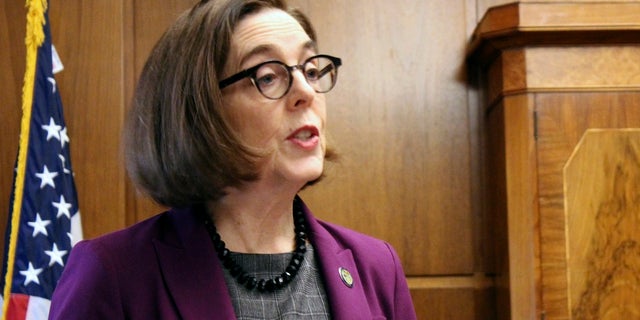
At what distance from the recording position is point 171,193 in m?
1.47

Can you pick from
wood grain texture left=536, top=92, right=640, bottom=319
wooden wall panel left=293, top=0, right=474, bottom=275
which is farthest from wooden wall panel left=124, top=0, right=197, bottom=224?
wood grain texture left=536, top=92, right=640, bottom=319

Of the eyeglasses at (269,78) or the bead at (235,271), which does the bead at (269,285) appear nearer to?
the bead at (235,271)

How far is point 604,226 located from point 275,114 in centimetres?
163

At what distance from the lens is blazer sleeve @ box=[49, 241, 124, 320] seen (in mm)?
1322

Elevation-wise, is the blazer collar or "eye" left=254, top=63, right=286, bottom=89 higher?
"eye" left=254, top=63, right=286, bottom=89

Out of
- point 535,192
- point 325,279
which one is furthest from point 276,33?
point 535,192

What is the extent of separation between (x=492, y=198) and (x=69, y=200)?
61.6 inches

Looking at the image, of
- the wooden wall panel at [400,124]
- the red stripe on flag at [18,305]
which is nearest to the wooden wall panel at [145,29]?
the wooden wall panel at [400,124]

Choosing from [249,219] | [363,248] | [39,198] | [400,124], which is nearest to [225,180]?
[249,219]

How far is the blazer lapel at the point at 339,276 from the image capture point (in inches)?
58.8

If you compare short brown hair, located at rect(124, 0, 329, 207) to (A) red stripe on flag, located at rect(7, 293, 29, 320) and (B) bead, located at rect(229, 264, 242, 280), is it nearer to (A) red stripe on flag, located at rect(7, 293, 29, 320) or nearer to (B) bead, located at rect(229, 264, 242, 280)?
(B) bead, located at rect(229, 264, 242, 280)

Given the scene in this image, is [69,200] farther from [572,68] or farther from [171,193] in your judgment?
[572,68]

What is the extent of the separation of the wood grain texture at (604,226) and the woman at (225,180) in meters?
1.32

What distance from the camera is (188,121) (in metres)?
1.46
